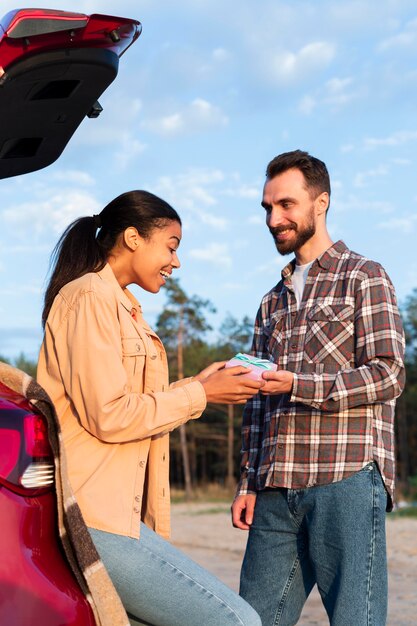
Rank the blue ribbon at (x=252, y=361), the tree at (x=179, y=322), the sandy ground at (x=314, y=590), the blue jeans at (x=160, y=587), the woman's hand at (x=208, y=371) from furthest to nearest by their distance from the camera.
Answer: the tree at (x=179, y=322) < the sandy ground at (x=314, y=590) < the blue ribbon at (x=252, y=361) < the woman's hand at (x=208, y=371) < the blue jeans at (x=160, y=587)

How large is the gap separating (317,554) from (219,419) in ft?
190

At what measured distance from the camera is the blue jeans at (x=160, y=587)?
3.04m

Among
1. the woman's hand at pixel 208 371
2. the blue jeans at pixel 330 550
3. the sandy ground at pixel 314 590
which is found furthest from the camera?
the sandy ground at pixel 314 590

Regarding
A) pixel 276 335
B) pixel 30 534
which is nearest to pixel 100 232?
pixel 276 335

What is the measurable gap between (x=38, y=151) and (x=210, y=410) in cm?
5261

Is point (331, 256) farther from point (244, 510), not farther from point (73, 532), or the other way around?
point (73, 532)

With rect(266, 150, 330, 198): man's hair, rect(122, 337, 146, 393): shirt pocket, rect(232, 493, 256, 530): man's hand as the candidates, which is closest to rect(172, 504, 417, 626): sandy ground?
rect(232, 493, 256, 530): man's hand

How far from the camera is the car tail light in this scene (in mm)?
2641

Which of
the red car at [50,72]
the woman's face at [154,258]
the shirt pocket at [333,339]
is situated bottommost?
the shirt pocket at [333,339]

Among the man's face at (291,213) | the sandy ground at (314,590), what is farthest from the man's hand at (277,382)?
the sandy ground at (314,590)

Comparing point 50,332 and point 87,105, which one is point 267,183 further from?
point 50,332

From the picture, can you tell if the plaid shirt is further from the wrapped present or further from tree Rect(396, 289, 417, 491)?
tree Rect(396, 289, 417, 491)

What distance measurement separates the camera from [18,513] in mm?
2637

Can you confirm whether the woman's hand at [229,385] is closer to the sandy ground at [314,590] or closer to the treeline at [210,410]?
→ the sandy ground at [314,590]
